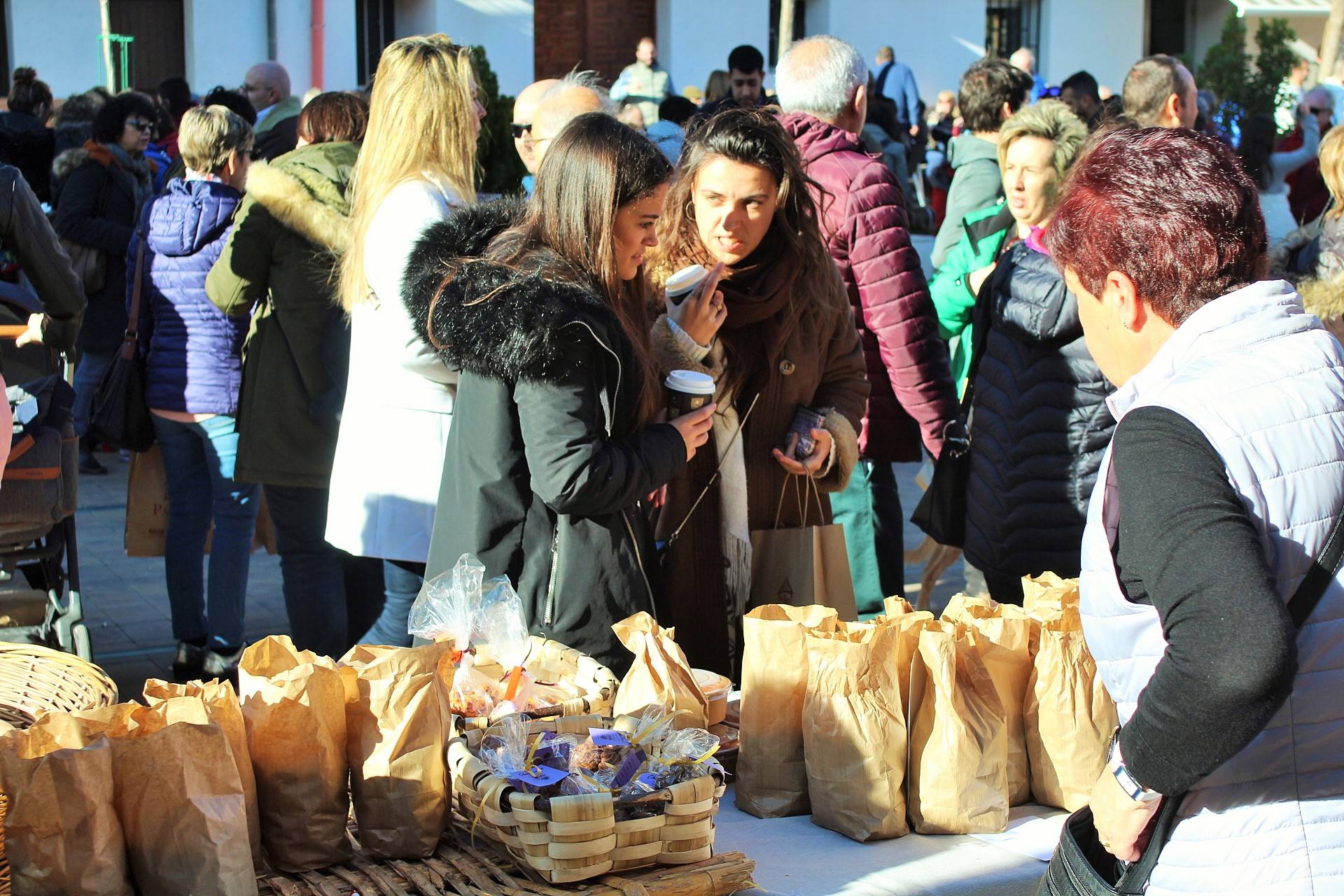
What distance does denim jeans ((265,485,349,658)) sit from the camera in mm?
4055

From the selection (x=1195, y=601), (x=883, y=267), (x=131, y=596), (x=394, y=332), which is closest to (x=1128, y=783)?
(x=1195, y=601)

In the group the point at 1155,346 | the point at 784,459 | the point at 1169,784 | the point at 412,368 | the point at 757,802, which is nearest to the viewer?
the point at 1169,784

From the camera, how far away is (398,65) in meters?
3.45

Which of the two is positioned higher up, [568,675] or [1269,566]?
[1269,566]

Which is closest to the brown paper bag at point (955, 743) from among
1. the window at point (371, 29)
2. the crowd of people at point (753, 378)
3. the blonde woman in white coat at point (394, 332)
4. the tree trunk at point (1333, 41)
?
the crowd of people at point (753, 378)

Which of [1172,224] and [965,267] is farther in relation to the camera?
[965,267]

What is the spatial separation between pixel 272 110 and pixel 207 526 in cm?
343

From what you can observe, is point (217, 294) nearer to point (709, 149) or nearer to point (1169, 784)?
point (709, 149)

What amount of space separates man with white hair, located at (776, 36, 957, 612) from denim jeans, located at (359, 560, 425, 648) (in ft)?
3.92

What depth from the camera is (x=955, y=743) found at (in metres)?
2.15

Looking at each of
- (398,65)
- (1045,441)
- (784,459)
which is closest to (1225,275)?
(784,459)

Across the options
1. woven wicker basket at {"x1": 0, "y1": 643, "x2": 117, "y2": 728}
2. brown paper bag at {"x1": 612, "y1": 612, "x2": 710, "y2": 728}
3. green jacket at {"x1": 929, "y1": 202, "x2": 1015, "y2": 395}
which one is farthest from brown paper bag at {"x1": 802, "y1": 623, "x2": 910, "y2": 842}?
green jacket at {"x1": 929, "y1": 202, "x2": 1015, "y2": 395}

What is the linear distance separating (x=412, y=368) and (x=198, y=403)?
1.30 m

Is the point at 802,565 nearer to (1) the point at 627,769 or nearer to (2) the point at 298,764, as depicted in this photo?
(1) the point at 627,769
